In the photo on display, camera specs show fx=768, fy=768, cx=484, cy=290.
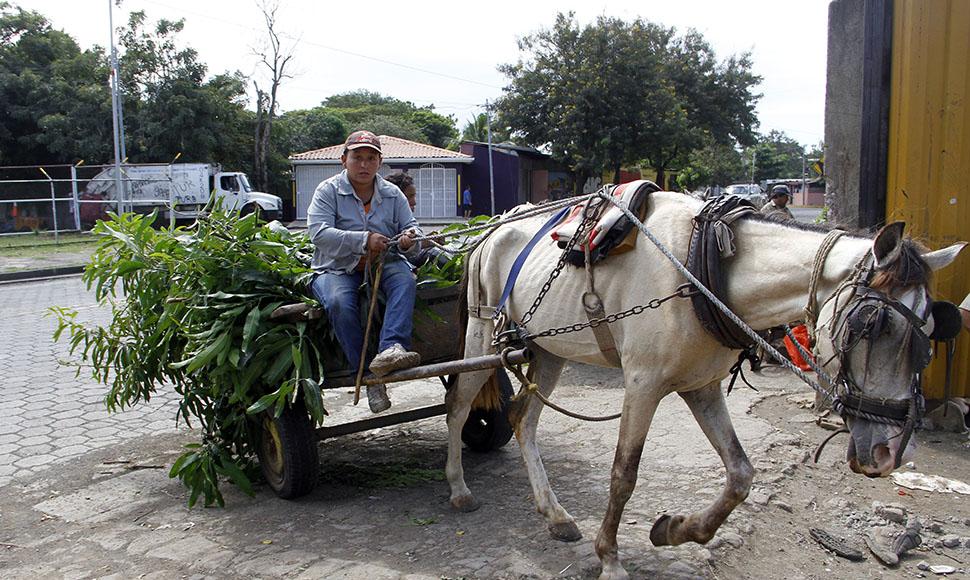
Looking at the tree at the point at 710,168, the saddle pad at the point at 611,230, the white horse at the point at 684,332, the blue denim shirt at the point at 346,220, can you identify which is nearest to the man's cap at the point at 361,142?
the blue denim shirt at the point at 346,220

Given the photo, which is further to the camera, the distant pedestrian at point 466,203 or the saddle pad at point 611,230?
the distant pedestrian at point 466,203

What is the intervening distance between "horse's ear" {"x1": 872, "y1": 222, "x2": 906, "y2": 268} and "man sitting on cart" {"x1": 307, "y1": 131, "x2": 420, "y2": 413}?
2.29m

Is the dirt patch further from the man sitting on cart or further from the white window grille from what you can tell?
the white window grille

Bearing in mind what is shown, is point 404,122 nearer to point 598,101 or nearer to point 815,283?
point 598,101

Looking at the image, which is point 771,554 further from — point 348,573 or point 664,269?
point 348,573

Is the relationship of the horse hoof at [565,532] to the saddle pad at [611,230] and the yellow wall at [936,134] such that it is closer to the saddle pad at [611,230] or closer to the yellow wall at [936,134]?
the saddle pad at [611,230]

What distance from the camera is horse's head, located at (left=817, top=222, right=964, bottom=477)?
2.50m

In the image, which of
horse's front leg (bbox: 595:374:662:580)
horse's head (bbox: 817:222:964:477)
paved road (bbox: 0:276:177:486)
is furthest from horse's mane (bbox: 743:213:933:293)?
paved road (bbox: 0:276:177:486)

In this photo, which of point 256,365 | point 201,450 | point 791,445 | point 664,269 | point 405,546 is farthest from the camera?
point 791,445

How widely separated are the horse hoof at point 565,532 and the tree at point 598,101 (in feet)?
89.0

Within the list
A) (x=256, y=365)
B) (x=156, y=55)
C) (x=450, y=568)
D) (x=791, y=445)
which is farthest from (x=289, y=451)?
(x=156, y=55)

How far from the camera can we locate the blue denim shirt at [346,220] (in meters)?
4.27

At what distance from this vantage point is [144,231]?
482cm

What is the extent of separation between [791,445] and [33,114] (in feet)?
102
